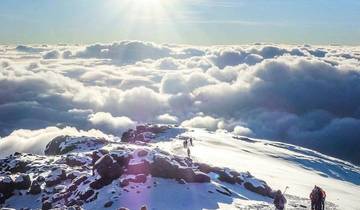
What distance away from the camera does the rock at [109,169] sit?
241 feet

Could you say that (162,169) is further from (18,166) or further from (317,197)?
(18,166)

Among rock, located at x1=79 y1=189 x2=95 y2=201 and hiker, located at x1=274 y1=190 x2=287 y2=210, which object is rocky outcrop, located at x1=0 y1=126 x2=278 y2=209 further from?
hiker, located at x1=274 y1=190 x2=287 y2=210

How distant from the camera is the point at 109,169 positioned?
73875mm

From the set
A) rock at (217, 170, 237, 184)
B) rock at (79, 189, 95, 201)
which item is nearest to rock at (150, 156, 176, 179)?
rock at (79, 189, 95, 201)

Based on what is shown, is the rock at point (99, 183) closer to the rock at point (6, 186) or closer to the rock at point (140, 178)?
the rock at point (140, 178)

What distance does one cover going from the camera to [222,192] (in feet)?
243

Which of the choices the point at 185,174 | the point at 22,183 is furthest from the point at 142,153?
the point at 22,183

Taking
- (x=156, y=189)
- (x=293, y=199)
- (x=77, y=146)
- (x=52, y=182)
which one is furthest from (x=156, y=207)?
(x=77, y=146)

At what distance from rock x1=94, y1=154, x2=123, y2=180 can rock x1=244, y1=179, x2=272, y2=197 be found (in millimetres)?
23360

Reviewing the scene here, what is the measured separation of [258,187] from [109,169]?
25630mm

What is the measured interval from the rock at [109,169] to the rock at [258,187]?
920 inches

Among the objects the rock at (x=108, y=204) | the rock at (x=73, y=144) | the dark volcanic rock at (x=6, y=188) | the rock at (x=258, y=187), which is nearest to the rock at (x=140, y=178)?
the rock at (x=108, y=204)

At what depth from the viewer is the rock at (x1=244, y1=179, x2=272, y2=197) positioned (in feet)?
274

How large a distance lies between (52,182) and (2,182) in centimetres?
834
